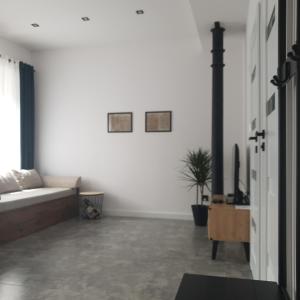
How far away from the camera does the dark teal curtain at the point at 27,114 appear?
591cm

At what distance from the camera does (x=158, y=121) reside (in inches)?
225

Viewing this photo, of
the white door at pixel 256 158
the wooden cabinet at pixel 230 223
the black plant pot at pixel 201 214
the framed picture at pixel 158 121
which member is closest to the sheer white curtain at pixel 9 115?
the framed picture at pixel 158 121

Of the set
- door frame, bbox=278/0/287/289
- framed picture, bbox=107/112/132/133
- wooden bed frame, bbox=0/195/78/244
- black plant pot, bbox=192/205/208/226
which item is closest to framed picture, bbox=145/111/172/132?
framed picture, bbox=107/112/132/133

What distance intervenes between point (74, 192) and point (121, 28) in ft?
9.52

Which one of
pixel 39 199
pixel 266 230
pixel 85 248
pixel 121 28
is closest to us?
pixel 266 230

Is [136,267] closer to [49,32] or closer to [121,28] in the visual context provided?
[121,28]

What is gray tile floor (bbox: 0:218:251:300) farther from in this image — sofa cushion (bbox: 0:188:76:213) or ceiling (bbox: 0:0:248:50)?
ceiling (bbox: 0:0:248:50)

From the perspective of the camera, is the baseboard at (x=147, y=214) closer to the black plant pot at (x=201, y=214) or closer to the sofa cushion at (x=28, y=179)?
the black plant pot at (x=201, y=214)

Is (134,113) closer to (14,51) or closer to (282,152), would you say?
(14,51)

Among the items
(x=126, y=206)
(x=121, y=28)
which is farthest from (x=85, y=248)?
(x=121, y=28)

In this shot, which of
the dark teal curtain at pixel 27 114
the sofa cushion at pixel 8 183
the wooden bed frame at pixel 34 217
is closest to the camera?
the wooden bed frame at pixel 34 217

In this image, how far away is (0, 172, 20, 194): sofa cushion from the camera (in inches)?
194

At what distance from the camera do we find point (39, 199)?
4.79 m

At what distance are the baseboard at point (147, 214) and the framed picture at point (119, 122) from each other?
1.46 meters
